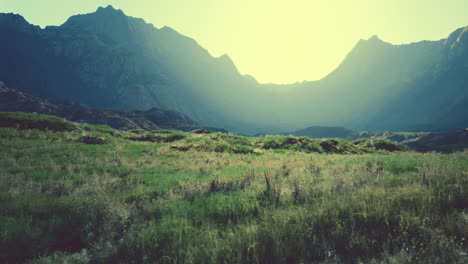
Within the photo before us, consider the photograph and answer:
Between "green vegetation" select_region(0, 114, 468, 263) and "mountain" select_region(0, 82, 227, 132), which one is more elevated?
"mountain" select_region(0, 82, 227, 132)

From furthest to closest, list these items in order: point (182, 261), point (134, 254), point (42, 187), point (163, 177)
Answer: point (163, 177), point (42, 187), point (134, 254), point (182, 261)

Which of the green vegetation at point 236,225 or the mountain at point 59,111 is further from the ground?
the mountain at point 59,111

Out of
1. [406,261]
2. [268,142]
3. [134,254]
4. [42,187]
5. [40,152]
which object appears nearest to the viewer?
[406,261]

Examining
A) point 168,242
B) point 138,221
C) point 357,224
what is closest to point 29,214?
point 138,221

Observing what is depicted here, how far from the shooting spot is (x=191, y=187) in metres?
8.51

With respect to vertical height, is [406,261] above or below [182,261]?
above

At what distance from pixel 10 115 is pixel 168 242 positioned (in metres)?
34.2

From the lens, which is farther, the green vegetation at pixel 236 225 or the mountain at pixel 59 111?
the mountain at pixel 59 111

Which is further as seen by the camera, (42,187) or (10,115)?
(10,115)

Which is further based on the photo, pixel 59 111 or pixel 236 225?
pixel 59 111

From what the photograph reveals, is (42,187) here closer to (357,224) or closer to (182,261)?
(182,261)

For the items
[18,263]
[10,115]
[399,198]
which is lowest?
[18,263]

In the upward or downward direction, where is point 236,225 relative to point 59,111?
downward

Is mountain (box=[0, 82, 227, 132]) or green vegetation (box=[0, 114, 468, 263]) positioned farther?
mountain (box=[0, 82, 227, 132])
